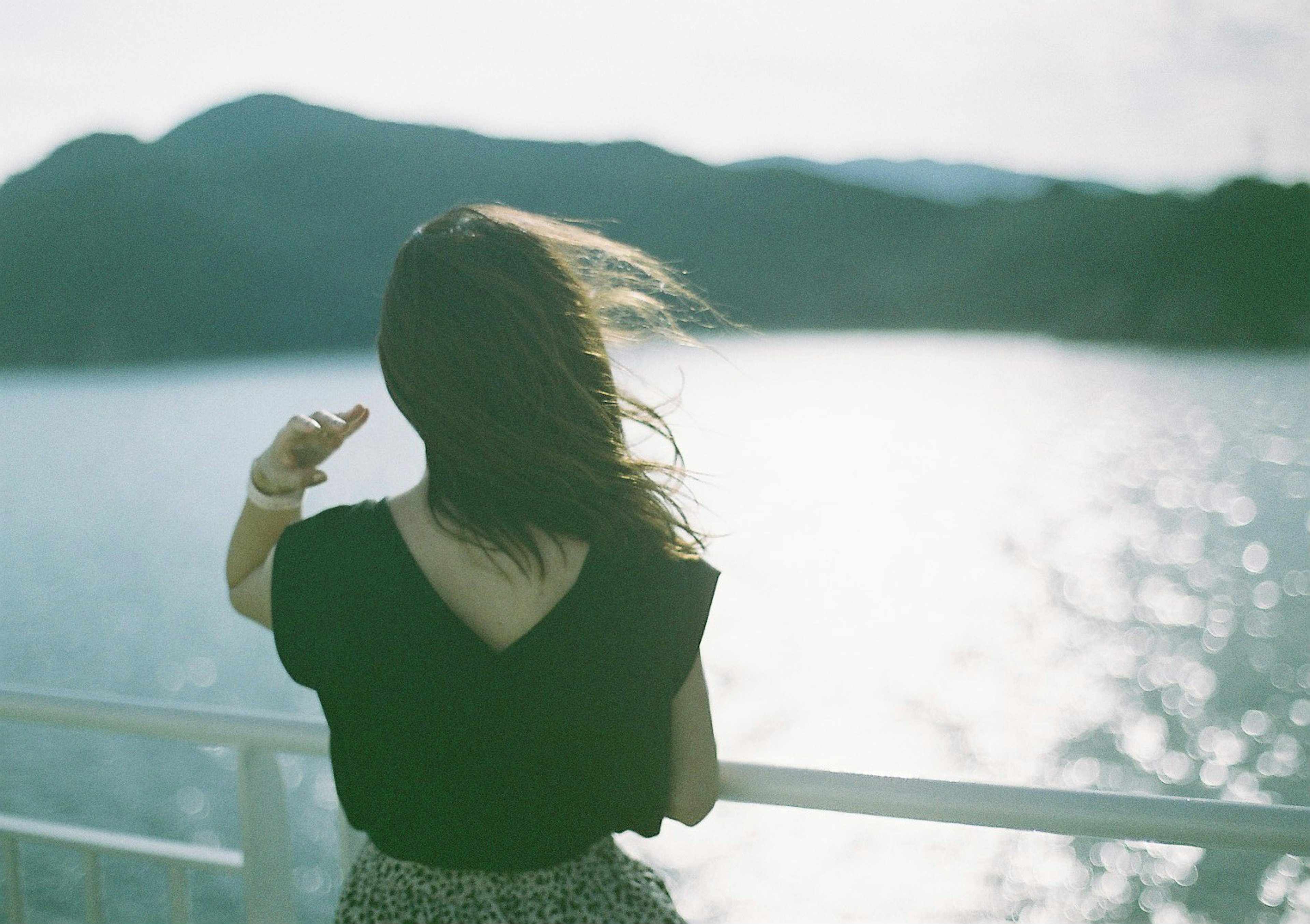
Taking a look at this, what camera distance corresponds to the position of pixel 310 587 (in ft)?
2.61

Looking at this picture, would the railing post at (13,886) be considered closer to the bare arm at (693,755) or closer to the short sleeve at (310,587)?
the short sleeve at (310,587)

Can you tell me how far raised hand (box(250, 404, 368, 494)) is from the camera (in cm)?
96

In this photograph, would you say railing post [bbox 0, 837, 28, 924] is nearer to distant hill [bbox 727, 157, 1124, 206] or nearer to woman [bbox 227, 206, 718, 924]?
woman [bbox 227, 206, 718, 924]

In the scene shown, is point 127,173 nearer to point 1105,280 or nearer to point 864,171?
point 864,171

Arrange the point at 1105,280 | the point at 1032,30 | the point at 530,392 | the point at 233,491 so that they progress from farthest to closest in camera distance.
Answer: the point at 1105,280, the point at 1032,30, the point at 233,491, the point at 530,392

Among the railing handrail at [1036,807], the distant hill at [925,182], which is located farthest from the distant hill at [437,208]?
the railing handrail at [1036,807]

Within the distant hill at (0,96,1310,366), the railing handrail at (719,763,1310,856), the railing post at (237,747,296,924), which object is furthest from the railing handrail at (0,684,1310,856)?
the distant hill at (0,96,1310,366)

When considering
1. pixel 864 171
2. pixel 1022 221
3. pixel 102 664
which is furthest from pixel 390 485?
pixel 1022 221

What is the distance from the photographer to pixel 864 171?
61094 mm

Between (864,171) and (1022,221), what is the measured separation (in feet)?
30.5

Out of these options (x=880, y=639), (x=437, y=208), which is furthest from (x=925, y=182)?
(x=880, y=639)

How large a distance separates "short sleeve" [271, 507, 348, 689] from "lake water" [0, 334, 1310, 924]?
0.32m

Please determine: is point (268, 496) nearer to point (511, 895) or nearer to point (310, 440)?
point (310, 440)

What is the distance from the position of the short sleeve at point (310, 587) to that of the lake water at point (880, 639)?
316 millimetres
